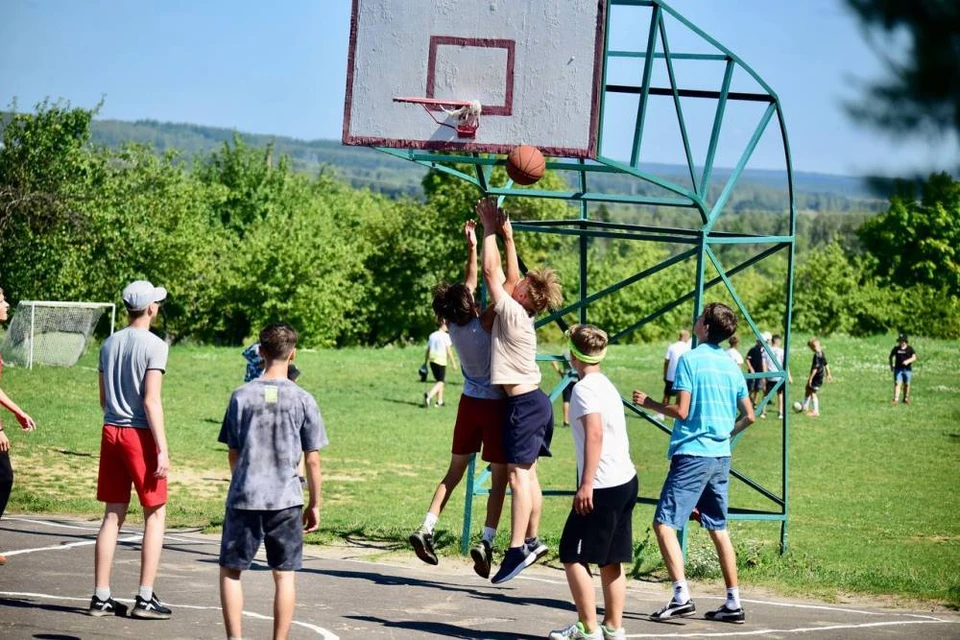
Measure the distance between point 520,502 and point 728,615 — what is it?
1502 mm

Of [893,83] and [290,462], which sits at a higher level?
[893,83]

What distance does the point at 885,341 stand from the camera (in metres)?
A: 45.6

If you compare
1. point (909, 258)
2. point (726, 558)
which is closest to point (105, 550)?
point (726, 558)

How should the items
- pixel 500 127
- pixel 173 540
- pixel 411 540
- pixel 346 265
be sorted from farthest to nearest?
1. pixel 346 265
2. pixel 173 540
3. pixel 500 127
4. pixel 411 540

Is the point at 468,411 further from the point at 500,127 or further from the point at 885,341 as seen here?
the point at 885,341

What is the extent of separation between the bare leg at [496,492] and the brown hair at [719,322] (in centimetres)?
172

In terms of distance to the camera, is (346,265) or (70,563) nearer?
(70,563)

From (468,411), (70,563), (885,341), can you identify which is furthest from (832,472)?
(885,341)

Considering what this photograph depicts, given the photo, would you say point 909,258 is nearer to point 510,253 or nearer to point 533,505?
point 510,253

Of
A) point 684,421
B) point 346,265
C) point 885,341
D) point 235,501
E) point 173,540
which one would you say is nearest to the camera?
point 235,501

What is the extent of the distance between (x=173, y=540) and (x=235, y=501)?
4.79 meters

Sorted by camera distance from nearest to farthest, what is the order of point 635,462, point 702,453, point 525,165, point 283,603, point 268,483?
point 283,603, point 268,483, point 702,453, point 525,165, point 635,462

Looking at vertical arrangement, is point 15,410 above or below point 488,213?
below

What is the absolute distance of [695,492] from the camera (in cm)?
794
